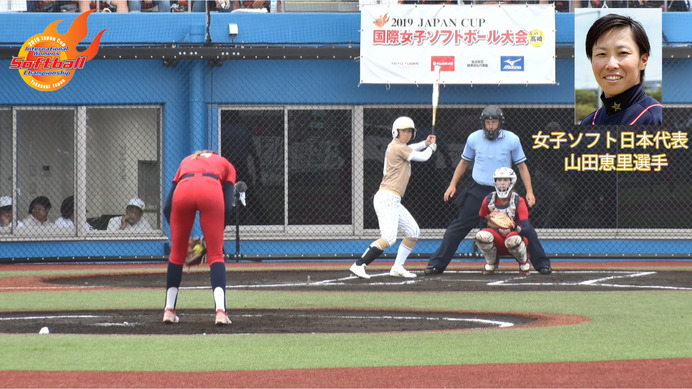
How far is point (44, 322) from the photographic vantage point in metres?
10.0

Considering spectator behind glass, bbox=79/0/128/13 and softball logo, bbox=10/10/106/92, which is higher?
spectator behind glass, bbox=79/0/128/13

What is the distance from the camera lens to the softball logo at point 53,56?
17.8 m

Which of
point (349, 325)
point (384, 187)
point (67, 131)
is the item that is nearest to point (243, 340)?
point (349, 325)

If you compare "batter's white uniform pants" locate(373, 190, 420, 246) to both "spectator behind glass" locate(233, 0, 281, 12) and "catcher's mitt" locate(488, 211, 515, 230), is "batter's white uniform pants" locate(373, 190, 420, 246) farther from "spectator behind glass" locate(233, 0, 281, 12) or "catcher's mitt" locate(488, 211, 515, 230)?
"spectator behind glass" locate(233, 0, 281, 12)

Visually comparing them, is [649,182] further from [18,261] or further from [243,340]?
[243,340]

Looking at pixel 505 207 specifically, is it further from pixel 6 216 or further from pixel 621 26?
pixel 621 26

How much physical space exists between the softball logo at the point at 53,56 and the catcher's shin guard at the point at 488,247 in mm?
7292

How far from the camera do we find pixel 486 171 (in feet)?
48.2

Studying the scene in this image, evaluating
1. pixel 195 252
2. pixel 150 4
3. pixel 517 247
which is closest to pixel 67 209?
pixel 150 4

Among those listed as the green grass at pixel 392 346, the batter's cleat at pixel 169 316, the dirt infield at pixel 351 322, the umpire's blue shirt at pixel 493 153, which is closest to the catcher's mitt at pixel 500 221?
the umpire's blue shirt at pixel 493 153

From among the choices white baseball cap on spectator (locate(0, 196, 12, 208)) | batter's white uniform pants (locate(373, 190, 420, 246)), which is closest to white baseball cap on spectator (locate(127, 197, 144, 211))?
white baseball cap on spectator (locate(0, 196, 12, 208))

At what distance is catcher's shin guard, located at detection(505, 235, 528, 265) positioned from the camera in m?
14.3

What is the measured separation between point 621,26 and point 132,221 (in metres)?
17.3

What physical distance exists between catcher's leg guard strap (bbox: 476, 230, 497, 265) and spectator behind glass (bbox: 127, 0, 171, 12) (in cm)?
752
